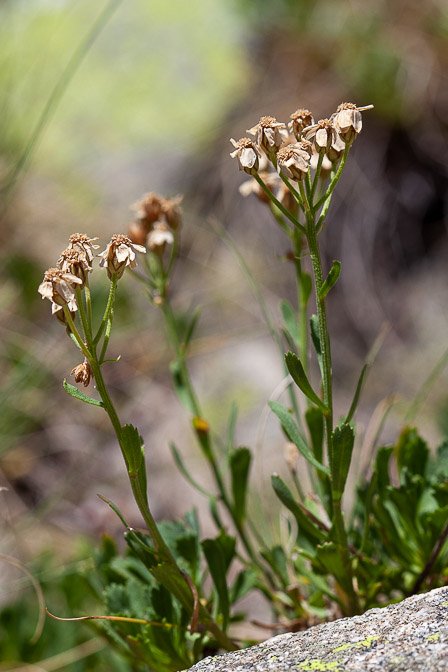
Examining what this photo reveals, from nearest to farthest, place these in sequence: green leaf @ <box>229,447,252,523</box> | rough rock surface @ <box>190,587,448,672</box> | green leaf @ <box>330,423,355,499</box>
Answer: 1. rough rock surface @ <box>190,587,448,672</box>
2. green leaf @ <box>330,423,355,499</box>
3. green leaf @ <box>229,447,252,523</box>

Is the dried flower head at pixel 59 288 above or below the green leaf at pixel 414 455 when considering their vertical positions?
above

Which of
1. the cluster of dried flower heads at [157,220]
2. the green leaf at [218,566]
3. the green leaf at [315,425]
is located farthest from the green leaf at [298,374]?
the cluster of dried flower heads at [157,220]

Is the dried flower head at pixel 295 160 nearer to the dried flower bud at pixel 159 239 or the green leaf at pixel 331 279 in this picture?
the green leaf at pixel 331 279

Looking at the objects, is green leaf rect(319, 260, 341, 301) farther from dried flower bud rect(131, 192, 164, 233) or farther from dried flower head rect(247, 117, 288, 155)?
dried flower bud rect(131, 192, 164, 233)

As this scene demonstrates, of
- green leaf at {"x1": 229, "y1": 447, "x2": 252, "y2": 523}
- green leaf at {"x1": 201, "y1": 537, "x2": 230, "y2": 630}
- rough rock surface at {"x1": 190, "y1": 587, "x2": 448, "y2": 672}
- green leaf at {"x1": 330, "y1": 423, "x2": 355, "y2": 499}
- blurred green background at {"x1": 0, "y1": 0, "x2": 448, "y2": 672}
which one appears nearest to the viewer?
rough rock surface at {"x1": 190, "y1": 587, "x2": 448, "y2": 672}

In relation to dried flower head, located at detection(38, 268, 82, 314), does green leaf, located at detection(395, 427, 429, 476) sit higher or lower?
lower

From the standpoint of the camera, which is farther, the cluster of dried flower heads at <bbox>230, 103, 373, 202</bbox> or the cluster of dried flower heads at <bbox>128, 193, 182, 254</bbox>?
the cluster of dried flower heads at <bbox>128, 193, 182, 254</bbox>

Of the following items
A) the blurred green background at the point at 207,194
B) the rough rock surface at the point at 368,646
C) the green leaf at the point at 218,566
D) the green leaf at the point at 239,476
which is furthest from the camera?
the blurred green background at the point at 207,194

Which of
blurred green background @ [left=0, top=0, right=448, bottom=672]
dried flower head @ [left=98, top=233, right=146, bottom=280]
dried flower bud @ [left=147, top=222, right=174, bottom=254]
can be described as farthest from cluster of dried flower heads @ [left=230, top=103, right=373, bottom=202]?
blurred green background @ [left=0, top=0, right=448, bottom=672]
